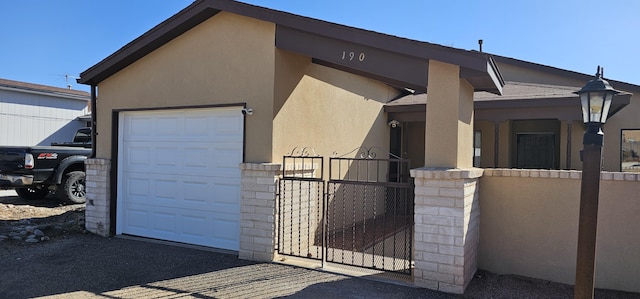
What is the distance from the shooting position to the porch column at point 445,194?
186 inches

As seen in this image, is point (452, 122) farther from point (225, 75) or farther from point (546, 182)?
point (225, 75)

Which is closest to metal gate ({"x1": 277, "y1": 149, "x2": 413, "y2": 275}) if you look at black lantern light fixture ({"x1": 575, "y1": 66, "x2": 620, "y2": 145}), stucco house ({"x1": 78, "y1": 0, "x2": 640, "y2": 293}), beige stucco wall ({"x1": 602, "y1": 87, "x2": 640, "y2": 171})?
stucco house ({"x1": 78, "y1": 0, "x2": 640, "y2": 293})

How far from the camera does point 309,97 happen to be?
6.93 metres

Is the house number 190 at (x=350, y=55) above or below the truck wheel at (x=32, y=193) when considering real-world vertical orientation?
above

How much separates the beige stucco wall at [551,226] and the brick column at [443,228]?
2.06ft

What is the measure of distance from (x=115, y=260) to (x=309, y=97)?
378 centimetres

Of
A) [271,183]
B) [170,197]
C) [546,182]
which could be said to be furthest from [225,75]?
[546,182]

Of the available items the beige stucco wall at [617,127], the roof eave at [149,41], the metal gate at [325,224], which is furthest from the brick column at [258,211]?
the beige stucco wall at [617,127]

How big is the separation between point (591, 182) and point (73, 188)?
1072cm

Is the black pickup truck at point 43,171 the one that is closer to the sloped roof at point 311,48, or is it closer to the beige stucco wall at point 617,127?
the sloped roof at point 311,48

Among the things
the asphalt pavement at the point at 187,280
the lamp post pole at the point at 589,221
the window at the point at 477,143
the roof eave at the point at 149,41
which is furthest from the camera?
the window at the point at 477,143

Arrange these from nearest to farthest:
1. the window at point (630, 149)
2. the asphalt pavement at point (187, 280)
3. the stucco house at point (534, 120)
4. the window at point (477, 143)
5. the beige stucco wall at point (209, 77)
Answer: the asphalt pavement at point (187, 280) → the beige stucco wall at point (209, 77) → the stucco house at point (534, 120) → the window at point (630, 149) → the window at point (477, 143)

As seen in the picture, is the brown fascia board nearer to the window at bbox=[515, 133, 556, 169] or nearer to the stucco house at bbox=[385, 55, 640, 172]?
the stucco house at bbox=[385, 55, 640, 172]

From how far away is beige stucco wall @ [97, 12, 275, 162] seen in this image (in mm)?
6086
